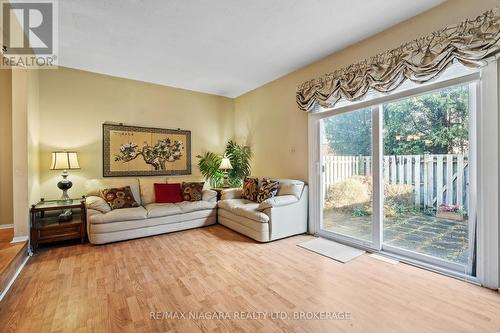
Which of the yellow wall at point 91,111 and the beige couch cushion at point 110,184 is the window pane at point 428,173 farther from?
the beige couch cushion at point 110,184

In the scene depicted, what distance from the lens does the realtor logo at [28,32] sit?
7.46 feet

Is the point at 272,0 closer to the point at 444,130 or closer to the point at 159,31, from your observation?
the point at 159,31

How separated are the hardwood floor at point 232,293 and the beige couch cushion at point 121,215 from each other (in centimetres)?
42

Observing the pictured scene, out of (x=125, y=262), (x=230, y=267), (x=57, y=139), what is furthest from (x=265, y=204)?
(x=57, y=139)

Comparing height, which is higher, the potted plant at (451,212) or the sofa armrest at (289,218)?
the potted plant at (451,212)

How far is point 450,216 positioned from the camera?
2375 millimetres

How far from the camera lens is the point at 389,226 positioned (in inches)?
113

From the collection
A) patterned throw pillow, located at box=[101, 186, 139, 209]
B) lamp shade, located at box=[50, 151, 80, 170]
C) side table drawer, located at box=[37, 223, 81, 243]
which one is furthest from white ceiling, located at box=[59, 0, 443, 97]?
side table drawer, located at box=[37, 223, 81, 243]

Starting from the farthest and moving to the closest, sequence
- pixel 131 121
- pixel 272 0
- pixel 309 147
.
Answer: pixel 131 121
pixel 309 147
pixel 272 0

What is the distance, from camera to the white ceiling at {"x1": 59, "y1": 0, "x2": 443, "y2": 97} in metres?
2.29

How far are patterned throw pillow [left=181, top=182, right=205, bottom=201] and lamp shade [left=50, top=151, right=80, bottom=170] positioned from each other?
1679mm

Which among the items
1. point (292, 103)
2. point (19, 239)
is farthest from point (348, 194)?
point (19, 239)

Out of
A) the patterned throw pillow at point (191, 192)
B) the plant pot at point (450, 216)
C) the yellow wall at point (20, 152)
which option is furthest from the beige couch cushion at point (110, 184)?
the plant pot at point (450, 216)

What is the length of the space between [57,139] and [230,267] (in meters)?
3.50
